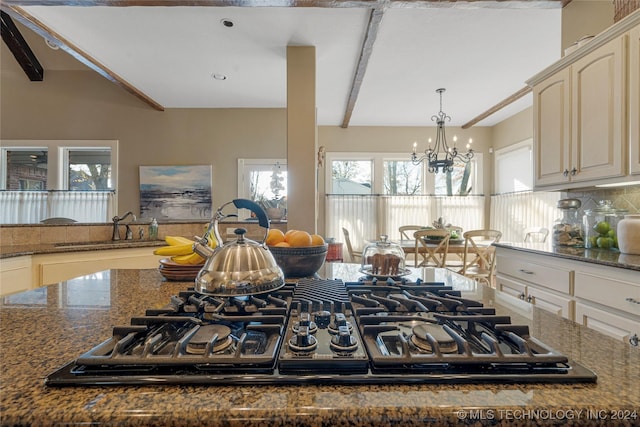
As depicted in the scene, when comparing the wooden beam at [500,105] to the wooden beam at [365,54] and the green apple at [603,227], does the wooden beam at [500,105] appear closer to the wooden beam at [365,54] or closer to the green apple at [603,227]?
the wooden beam at [365,54]

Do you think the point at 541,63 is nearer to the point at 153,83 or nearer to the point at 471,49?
the point at 471,49

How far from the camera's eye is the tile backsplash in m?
1.93

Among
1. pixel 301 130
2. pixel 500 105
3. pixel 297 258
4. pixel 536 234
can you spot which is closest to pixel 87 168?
pixel 301 130

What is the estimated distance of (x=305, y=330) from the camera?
0.51 m

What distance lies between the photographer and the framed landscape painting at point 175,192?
4.67m

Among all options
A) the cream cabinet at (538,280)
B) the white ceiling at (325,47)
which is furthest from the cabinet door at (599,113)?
the white ceiling at (325,47)

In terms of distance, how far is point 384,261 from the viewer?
3.74 ft

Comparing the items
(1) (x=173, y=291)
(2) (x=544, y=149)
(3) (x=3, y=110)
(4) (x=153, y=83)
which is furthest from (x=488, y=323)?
(3) (x=3, y=110)

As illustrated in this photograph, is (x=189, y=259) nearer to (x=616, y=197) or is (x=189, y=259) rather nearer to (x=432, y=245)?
(x=616, y=197)

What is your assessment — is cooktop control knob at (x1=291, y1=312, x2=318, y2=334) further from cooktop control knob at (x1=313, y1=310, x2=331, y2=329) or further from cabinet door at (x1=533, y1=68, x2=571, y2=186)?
cabinet door at (x1=533, y1=68, x2=571, y2=186)

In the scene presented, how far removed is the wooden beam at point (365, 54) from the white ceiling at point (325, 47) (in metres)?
0.07

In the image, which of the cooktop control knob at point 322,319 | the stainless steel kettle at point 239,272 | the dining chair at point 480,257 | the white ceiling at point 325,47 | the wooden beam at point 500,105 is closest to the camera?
the cooktop control knob at point 322,319

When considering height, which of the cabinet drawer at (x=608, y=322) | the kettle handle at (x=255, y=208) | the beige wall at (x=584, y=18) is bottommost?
the cabinet drawer at (x=608, y=322)

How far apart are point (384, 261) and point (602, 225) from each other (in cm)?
181
